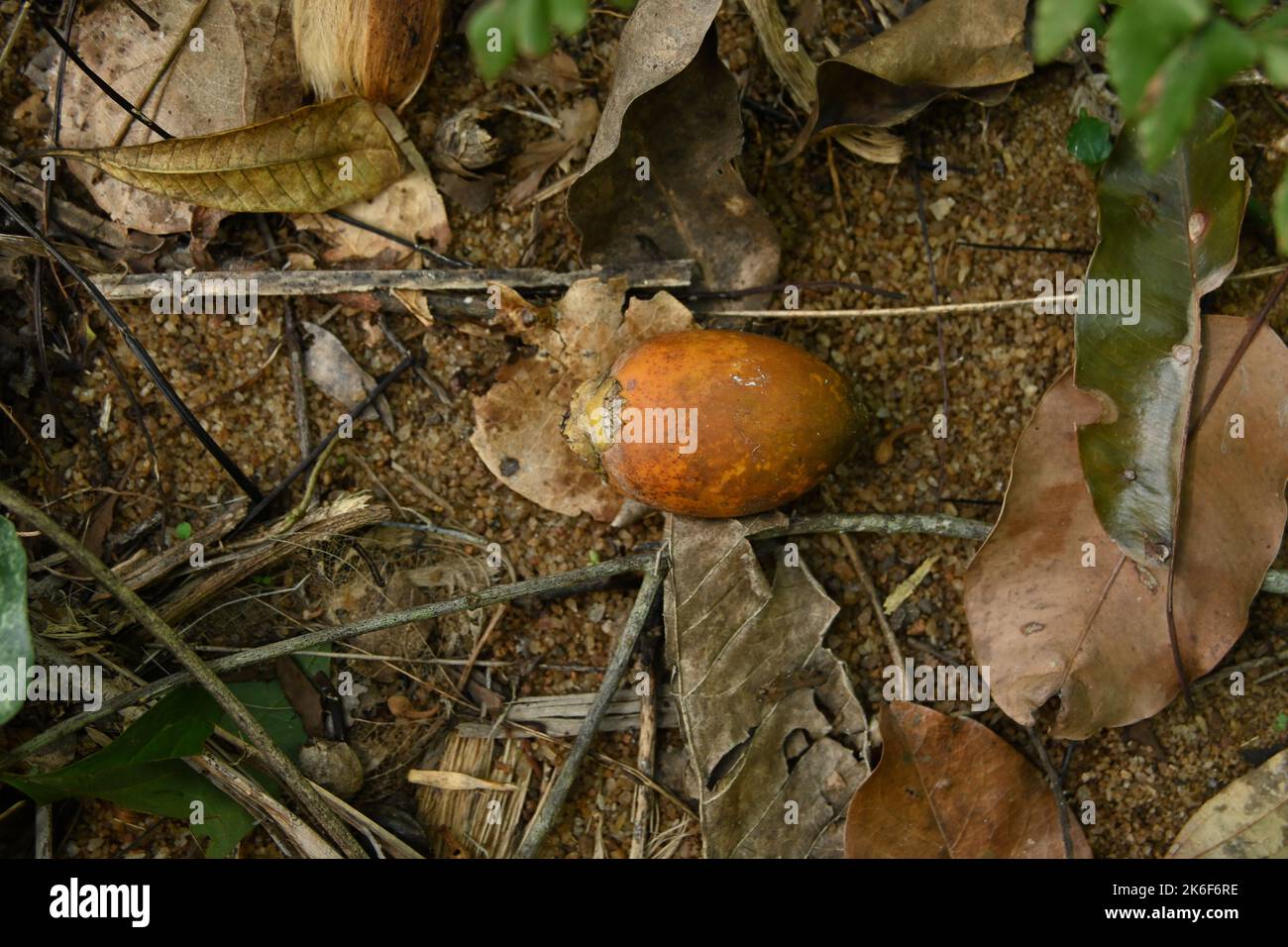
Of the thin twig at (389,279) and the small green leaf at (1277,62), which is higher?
the small green leaf at (1277,62)

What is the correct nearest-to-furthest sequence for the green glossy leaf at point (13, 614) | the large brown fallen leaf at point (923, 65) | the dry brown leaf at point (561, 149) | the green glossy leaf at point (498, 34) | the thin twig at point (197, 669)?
the green glossy leaf at point (498, 34)
the green glossy leaf at point (13, 614)
the thin twig at point (197, 669)
the large brown fallen leaf at point (923, 65)
the dry brown leaf at point (561, 149)

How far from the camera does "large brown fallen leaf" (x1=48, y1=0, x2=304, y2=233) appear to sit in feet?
7.70

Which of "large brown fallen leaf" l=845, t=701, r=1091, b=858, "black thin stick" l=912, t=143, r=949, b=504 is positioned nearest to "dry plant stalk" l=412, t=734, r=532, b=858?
"large brown fallen leaf" l=845, t=701, r=1091, b=858

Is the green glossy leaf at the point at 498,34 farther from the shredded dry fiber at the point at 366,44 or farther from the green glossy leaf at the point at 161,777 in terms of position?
the green glossy leaf at the point at 161,777

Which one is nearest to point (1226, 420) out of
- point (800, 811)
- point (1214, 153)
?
point (1214, 153)

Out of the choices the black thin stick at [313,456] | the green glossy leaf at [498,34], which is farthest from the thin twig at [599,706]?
the green glossy leaf at [498,34]

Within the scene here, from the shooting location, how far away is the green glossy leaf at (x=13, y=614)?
1.90 m

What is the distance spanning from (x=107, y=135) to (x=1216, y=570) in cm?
274

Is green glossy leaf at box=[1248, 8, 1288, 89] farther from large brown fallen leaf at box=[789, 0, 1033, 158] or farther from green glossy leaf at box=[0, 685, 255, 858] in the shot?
green glossy leaf at box=[0, 685, 255, 858]

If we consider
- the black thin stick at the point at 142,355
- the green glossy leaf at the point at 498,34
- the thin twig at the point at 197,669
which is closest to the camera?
the green glossy leaf at the point at 498,34

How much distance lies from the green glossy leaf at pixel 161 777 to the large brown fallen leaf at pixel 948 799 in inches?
56.2

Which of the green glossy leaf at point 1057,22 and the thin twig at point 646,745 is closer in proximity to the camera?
the green glossy leaf at point 1057,22

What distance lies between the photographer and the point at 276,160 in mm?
2320

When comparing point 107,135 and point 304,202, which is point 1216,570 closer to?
point 304,202
